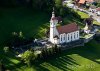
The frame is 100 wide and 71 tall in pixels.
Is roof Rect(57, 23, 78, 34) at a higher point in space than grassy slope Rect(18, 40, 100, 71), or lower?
higher

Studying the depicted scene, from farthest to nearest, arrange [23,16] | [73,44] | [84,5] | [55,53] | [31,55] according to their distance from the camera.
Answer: [84,5] → [23,16] → [73,44] → [55,53] → [31,55]

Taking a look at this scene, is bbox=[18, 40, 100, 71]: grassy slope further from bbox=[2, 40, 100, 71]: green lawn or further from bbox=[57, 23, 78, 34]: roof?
bbox=[57, 23, 78, 34]: roof

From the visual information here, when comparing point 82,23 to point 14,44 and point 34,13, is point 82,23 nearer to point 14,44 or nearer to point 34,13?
point 34,13

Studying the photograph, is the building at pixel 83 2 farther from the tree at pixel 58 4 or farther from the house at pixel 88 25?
the house at pixel 88 25

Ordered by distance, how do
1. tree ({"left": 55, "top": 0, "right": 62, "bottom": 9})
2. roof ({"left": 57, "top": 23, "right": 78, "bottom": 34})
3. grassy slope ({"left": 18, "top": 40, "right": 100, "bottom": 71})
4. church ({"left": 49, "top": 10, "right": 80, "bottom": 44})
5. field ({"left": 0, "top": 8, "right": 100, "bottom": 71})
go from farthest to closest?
1. tree ({"left": 55, "top": 0, "right": 62, "bottom": 9})
2. roof ({"left": 57, "top": 23, "right": 78, "bottom": 34})
3. church ({"left": 49, "top": 10, "right": 80, "bottom": 44})
4. grassy slope ({"left": 18, "top": 40, "right": 100, "bottom": 71})
5. field ({"left": 0, "top": 8, "right": 100, "bottom": 71})

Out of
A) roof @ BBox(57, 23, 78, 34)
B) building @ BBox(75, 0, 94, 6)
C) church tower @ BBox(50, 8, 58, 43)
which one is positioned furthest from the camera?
building @ BBox(75, 0, 94, 6)

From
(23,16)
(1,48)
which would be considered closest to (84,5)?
(23,16)

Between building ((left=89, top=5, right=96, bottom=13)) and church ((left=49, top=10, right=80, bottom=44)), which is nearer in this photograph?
church ((left=49, top=10, right=80, bottom=44))

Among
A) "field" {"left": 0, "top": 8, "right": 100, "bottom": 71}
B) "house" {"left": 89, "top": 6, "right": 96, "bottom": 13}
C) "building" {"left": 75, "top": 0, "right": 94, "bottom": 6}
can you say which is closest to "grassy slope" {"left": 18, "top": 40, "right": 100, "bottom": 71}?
"field" {"left": 0, "top": 8, "right": 100, "bottom": 71}

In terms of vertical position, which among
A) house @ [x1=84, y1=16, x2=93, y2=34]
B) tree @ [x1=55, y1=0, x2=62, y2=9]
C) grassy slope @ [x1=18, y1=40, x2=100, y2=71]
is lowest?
grassy slope @ [x1=18, y1=40, x2=100, y2=71]
